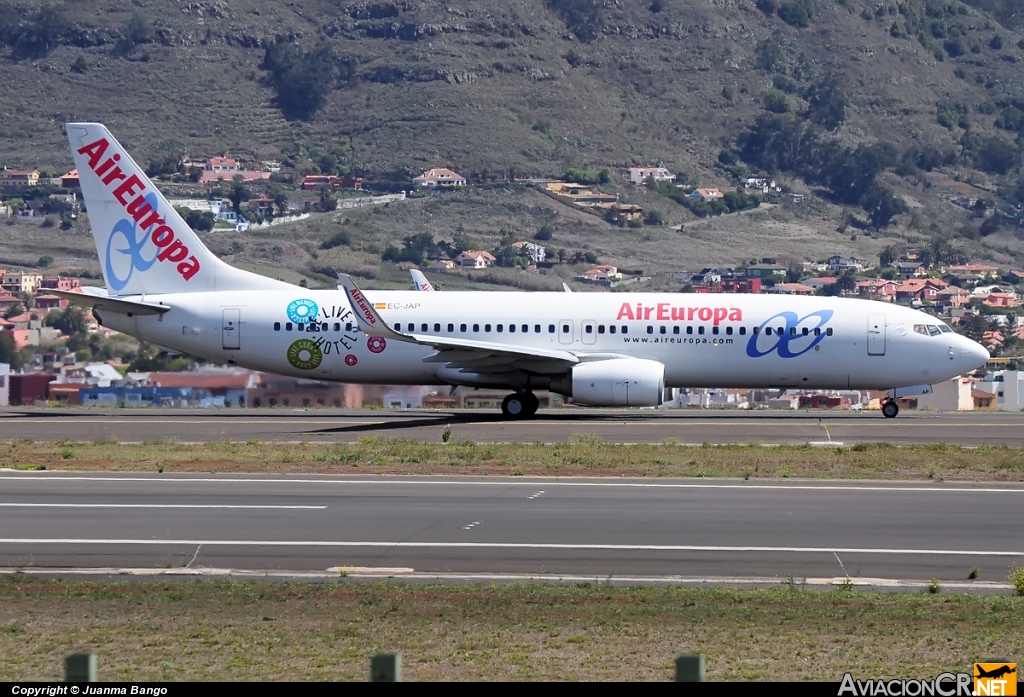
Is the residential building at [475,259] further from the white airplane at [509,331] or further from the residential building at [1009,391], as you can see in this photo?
the white airplane at [509,331]

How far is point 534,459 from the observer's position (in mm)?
27094

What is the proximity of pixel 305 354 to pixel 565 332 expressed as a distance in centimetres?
674

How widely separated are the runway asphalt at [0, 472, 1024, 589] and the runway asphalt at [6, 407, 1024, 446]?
29.5 ft

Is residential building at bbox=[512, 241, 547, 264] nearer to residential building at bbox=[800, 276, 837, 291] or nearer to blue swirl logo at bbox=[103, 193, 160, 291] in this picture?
residential building at bbox=[800, 276, 837, 291]

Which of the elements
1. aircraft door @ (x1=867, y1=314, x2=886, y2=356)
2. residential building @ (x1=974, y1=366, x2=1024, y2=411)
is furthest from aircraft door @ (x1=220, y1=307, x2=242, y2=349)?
residential building @ (x1=974, y1=366, x2=1024, y2=411)

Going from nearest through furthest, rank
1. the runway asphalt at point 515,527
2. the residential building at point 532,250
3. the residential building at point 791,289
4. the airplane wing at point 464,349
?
the runway asphalt at point 515,527
the airplane wing at point 464,349
the residential building at point 791,289
the residential building at point 532,250

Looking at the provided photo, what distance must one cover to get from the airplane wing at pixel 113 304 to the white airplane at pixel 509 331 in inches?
1.8

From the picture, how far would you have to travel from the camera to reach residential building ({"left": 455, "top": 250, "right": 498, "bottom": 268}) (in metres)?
150

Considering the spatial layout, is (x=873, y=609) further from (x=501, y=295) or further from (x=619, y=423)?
(x=501, y=295)

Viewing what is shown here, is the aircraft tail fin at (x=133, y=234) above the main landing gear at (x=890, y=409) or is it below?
above

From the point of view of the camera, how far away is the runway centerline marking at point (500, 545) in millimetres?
17016

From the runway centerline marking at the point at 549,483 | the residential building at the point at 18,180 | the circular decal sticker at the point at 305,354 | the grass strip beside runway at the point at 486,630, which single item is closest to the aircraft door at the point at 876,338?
the circular decal sticker at the point at 305,354

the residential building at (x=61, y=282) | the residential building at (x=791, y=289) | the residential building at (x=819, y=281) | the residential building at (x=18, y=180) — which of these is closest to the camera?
the residential building at (x=61, y=282)

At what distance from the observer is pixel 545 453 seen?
28125 millimetres
